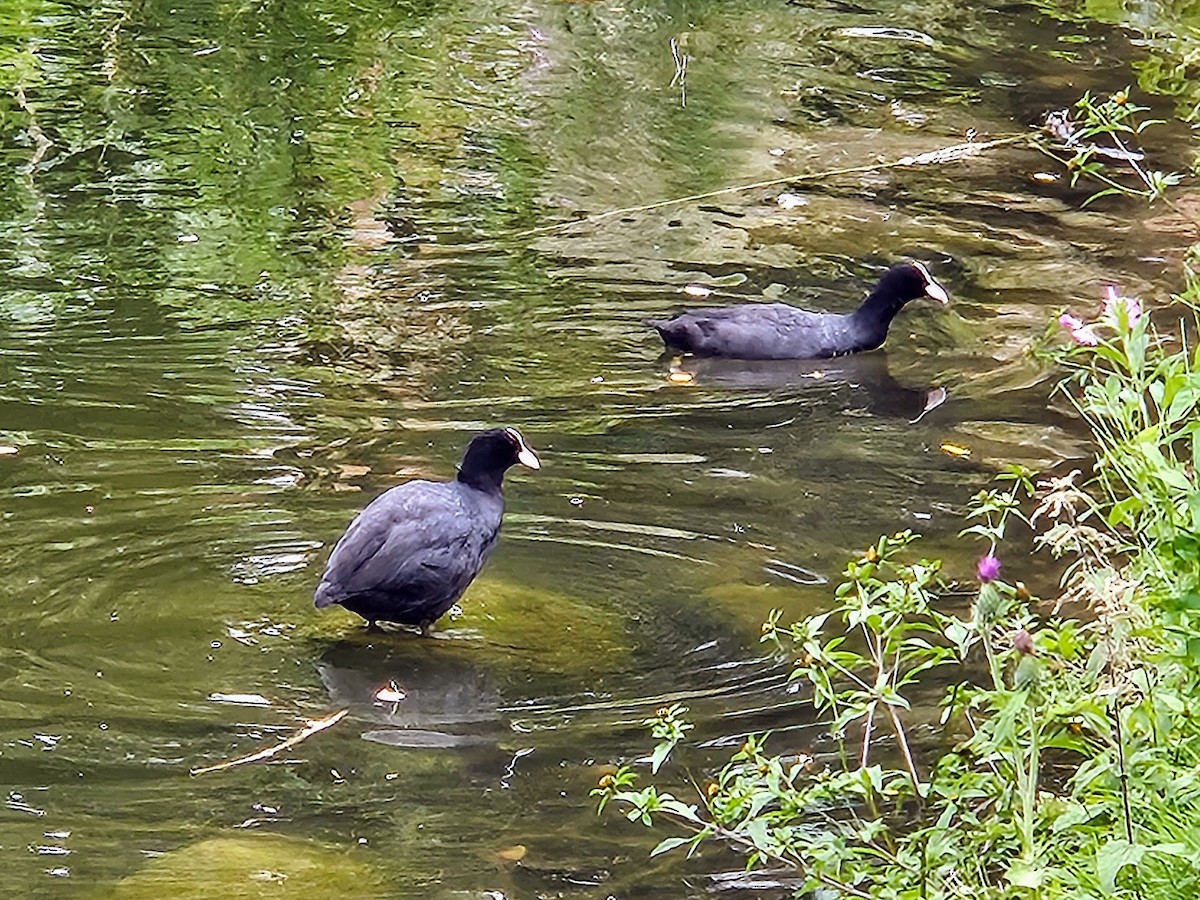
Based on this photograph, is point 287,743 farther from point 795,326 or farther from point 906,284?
point 906,284

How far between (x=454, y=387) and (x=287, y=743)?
3.20 meters

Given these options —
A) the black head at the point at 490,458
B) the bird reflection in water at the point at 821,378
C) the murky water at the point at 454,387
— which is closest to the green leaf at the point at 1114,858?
the murky water at the point at 454,387

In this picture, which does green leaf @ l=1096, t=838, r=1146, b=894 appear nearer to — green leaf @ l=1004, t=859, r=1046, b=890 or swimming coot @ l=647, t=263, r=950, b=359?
green leaf @ l=1004, t=859, r=1046, b=890

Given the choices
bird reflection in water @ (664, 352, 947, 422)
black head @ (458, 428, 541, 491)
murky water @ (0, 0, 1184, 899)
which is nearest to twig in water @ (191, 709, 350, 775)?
murky water @ (0, 0, 1184, 899)

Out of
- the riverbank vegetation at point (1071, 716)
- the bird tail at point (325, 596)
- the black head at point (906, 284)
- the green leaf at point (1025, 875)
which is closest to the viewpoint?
the green leaf at point (1025, 875)

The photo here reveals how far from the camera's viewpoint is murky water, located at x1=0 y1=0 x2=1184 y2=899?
5254 mm

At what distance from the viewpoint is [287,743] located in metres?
5.44

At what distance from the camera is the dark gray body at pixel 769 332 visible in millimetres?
9094

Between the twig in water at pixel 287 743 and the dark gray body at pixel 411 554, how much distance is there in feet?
1.80

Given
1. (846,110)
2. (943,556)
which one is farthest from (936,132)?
(943,556)

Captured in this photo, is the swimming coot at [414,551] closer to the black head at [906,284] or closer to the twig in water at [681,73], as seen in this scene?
the black head at [906,284]

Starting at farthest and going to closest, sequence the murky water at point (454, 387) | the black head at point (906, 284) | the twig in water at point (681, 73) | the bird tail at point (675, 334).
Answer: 1. the twig in water at point (681, 73)
2. the black head at point (906, 284)
3. the bird tail at point (675, 334)
4. the murky water at point (454, 387)

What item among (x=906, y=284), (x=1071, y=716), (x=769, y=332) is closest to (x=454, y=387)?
(x=769, y=332)

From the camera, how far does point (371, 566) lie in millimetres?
6191
